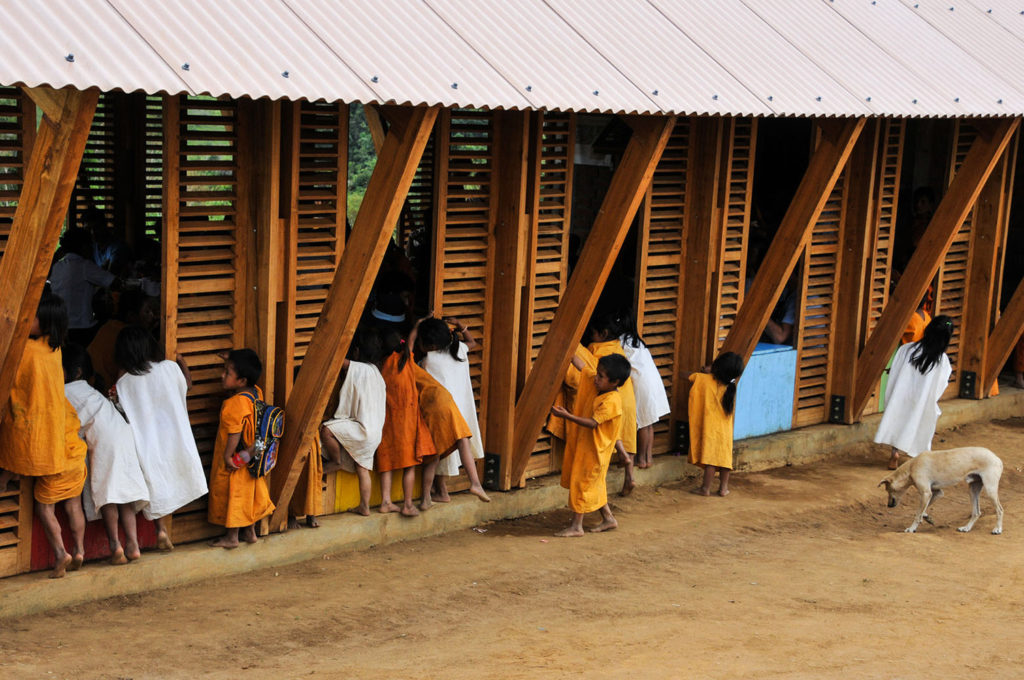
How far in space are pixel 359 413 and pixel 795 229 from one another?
365cm

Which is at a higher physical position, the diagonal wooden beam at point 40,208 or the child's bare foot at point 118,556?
the diagonal wooden beam at point 40,208

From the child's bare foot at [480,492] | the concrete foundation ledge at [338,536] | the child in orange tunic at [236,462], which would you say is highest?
the child in orange tunic at [236,462]

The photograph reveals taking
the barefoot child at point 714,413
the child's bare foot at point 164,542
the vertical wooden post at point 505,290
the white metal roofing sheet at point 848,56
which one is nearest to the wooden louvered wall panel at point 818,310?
the white metal roofing sheet at point 848,56

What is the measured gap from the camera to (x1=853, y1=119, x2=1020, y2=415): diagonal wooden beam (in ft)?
34.3

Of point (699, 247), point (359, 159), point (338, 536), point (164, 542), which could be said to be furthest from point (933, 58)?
point (359, 159)

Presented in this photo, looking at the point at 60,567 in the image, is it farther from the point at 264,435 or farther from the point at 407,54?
the point at 407,54

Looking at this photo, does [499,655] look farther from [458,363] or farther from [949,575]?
[949,575]

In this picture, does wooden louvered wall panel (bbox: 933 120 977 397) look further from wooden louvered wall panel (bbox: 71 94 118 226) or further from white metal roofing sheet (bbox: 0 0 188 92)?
white metal roofing sheet (bbox: 0 0 188 92)

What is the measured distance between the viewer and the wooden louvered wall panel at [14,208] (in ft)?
20.1

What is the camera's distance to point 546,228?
8734 mm

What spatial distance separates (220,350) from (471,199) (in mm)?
2050

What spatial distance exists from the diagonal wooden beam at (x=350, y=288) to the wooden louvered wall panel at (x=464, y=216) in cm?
119

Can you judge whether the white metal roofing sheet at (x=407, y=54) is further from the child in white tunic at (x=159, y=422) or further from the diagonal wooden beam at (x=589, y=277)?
the child in white tunic at (x=159, y=422)

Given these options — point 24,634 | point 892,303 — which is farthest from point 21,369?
point 892,303
